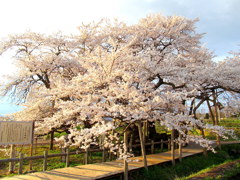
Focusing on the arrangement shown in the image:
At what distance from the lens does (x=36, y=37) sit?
36.7ft

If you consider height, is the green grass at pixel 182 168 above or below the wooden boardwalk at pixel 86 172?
below

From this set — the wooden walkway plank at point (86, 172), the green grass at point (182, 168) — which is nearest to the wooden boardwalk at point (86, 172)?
the wooden walkway plank at point (86, 172)

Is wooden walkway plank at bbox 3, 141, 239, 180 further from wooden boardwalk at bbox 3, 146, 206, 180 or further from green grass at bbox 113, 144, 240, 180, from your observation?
green grass at bbox 113, 144, 240, 180

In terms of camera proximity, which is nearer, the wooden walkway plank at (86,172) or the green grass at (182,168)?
the wooden walkway plank at (86,172)

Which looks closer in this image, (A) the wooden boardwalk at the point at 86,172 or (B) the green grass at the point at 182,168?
(A) the wooden boardwalk at the point at 86,172

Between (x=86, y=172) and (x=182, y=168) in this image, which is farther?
(x=182, y=168)

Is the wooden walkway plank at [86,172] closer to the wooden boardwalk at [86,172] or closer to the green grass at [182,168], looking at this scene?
the wooden boardwalk at [86,172]

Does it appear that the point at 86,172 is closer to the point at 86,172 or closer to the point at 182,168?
the point at 86,172

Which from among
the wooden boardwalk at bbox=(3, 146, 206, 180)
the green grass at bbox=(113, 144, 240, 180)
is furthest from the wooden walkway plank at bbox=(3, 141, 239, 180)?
the green grass at bbox=(113, 144, 240, 180)

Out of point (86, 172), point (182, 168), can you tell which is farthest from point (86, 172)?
point (182, 168)

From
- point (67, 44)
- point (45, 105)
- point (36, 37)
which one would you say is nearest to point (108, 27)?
point (67, 44)

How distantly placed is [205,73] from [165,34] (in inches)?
196

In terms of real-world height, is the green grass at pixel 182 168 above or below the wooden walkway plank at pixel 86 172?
below

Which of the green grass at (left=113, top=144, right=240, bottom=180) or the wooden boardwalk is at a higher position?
the wooden boardwalk
